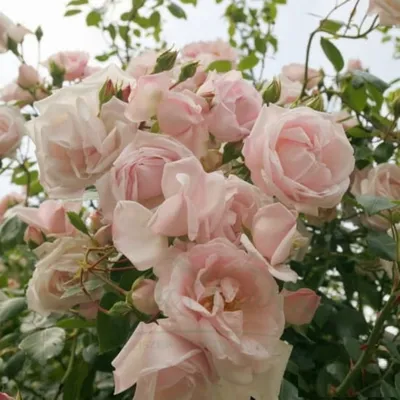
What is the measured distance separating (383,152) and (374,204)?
0.77ft

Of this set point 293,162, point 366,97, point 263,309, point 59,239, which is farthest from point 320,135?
point 366,97

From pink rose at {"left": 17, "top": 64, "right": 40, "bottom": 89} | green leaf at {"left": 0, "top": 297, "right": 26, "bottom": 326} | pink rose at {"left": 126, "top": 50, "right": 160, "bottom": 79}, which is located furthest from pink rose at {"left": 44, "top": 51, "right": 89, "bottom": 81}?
green leaf at {"left": 0, "top": 297, "right": 26, "bottom": 326}

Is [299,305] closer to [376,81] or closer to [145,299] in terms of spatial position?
[145,299]

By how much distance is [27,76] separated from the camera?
837 millimetres

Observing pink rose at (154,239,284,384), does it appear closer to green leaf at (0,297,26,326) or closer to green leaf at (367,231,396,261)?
green leaf at (367,231,396,261)

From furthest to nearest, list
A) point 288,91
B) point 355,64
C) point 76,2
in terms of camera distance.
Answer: point 76,2, point 355,64, point 288,91

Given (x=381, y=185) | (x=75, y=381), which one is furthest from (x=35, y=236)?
(x=381, y=185)

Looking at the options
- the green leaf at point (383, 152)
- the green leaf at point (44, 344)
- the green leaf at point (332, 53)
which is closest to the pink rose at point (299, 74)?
the green leaf at point (332, 53)

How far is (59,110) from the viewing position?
494mm

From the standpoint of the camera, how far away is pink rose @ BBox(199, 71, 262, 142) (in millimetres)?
503

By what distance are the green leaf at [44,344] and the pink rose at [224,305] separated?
234 mm

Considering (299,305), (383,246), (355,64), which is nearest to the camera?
(299,305)

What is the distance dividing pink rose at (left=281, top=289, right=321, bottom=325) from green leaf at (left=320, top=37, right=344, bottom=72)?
1.44ft

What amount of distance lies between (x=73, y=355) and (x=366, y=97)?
492mm
